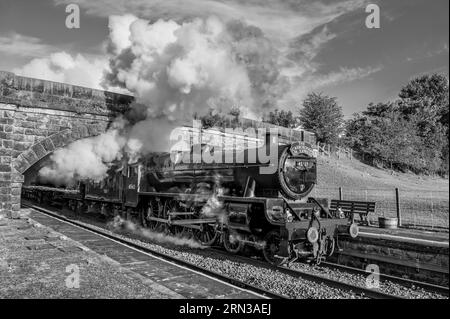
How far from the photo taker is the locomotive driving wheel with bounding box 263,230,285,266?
26.2 feet

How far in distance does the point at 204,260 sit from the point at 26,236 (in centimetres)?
504

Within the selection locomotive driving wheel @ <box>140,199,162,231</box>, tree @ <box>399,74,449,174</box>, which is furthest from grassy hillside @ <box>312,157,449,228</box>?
locomotive driving wheel @ <box>140,199,162,231</box>

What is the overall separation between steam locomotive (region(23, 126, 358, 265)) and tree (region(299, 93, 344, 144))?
28930 millimetres

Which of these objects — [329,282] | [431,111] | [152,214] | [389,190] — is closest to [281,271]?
[329,282]

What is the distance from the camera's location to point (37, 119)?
46.1 ft

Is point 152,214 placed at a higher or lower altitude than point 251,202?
lower

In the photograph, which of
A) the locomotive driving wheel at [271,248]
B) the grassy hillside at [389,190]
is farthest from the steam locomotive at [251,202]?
the grassy hillside at [389,190]

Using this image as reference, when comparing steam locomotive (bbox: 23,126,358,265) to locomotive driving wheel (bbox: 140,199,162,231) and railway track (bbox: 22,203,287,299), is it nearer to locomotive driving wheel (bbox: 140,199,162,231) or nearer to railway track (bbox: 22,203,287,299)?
locomotive driving wheel (bbox: 140,199,162,231)

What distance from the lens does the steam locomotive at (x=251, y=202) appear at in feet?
25.8

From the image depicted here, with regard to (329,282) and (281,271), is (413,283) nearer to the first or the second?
(329,282)

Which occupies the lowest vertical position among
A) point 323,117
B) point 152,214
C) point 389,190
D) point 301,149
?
point 152,214

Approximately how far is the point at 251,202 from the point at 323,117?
32.1 meters

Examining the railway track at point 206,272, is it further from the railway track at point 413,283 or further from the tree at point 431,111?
the tree at point 431,111
